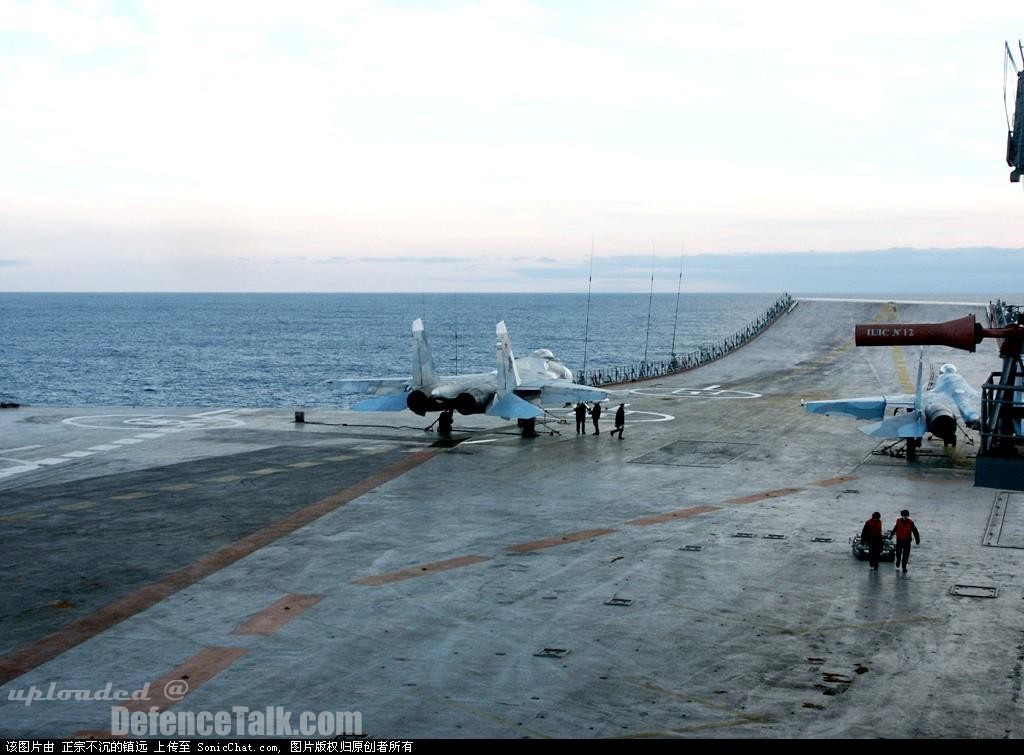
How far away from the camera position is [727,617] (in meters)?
20.4

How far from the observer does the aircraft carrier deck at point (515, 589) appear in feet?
52.4

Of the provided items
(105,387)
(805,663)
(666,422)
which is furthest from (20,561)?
(105,387)

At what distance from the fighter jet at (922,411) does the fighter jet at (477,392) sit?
35.3 feet

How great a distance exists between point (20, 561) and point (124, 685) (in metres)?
9.62

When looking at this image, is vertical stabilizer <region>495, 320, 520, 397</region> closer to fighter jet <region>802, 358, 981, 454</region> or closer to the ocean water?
fighter jet <region>802, 358, 981, 454</region>

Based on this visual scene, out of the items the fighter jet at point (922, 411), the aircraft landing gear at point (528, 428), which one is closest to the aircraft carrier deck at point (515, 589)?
the fighter jet at point (922, 411)

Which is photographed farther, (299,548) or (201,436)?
(201,436)

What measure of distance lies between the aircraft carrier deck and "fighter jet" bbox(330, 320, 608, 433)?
76.2 inches

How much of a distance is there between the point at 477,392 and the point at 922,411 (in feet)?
57.5

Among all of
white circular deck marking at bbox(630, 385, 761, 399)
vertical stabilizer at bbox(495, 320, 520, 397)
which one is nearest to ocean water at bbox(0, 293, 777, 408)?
A: white circular deck marking at bbox(630, 385, 761, 399)

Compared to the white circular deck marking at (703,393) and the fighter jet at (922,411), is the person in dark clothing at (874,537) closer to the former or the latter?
the fighter jet at (922,411)

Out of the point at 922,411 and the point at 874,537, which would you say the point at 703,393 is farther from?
the point at 874,537
